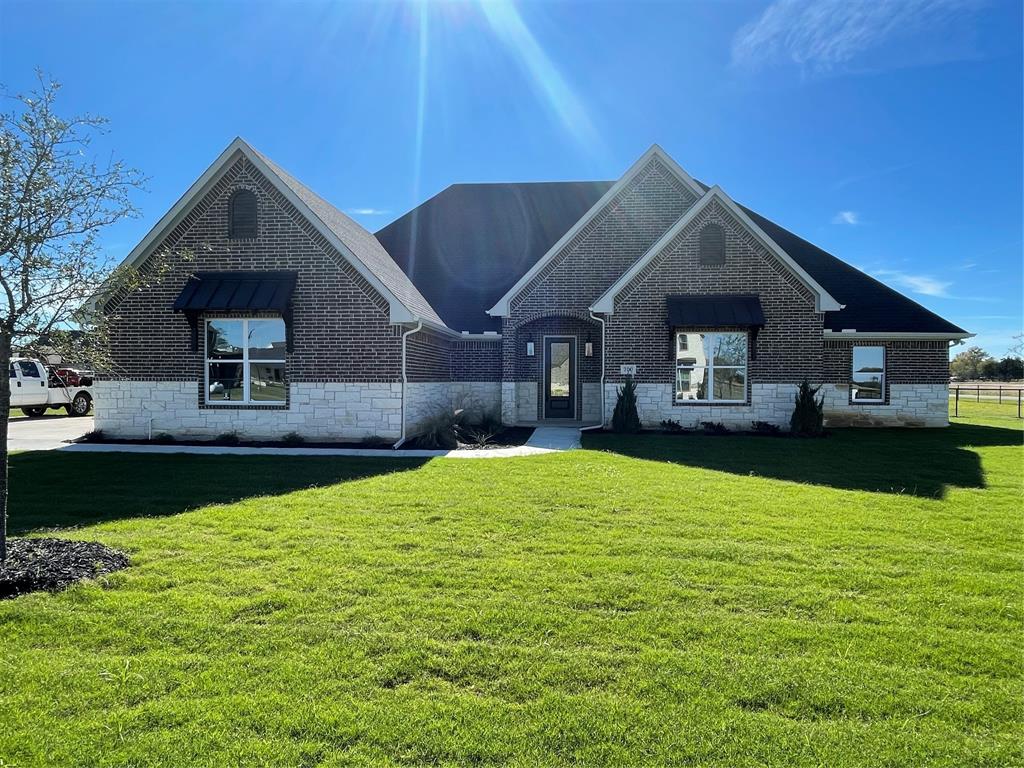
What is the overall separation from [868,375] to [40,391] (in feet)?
90.9

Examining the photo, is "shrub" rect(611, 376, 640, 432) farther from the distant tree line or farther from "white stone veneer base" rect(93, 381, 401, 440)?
the distant tree line

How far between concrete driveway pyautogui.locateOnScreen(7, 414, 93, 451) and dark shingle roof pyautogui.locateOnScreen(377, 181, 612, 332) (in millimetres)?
10155

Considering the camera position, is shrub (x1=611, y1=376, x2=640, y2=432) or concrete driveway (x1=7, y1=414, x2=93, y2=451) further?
shrub (x1=611, y1=376, x2=640, y2=432)

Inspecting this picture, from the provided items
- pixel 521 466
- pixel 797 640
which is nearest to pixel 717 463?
pixel 521 466

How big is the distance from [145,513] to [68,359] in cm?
210

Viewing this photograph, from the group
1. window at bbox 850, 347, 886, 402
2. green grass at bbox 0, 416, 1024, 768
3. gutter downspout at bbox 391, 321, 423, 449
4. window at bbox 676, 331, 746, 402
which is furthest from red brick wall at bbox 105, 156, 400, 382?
window at bbox 850, 347, 886, 402

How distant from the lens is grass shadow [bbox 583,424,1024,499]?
8.95m

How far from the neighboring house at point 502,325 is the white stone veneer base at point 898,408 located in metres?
0.05

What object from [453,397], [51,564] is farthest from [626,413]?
[51,564]

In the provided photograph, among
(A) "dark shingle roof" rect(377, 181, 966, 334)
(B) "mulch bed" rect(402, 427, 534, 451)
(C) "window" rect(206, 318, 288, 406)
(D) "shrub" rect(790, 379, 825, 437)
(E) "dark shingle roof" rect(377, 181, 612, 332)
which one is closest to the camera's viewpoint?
(B) "mulch bed" rect(402, 427, 534, 451)

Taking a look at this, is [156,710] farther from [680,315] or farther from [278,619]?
[680,315]

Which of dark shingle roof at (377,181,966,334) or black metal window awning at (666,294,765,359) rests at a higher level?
dark shingle roof at (377,181,966,334)

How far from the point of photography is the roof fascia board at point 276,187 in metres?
12.5

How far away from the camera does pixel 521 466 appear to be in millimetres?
9930
